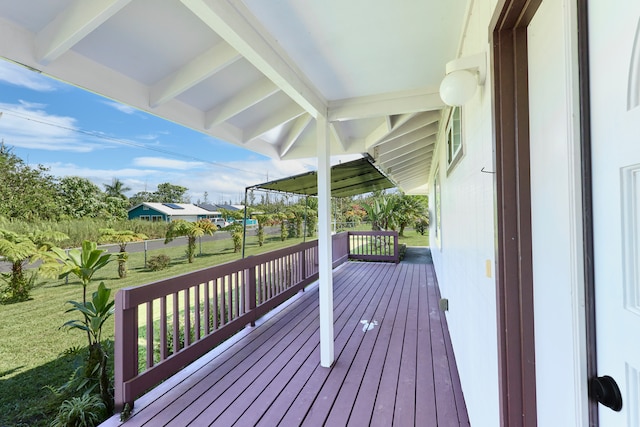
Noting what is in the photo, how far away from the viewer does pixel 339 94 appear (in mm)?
2547

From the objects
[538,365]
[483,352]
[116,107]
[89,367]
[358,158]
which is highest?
[116,107]

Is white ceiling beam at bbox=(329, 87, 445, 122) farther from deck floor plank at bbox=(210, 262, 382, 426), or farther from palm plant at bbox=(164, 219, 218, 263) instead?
palm plant at bbox=(164, 219, 218, 263)

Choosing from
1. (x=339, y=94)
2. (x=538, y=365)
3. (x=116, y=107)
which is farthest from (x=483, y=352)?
(x=116, y=107)

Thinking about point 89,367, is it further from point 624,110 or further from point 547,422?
point 624,110

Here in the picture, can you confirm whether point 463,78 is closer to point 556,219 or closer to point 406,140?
point 556,219

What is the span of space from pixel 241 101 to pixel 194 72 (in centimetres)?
51

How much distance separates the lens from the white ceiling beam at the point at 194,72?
1.73 m

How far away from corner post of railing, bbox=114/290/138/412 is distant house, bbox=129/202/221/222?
7.43 ft

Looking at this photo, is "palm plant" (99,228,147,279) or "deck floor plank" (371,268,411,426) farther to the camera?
"palm plant" (99,228,147,279)

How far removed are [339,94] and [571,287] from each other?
2278 mm

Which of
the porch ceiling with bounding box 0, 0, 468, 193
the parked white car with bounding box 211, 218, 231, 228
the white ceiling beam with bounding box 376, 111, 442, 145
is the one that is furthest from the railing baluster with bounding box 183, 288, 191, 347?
the parked white car with bounding box 211, 218, 231, 228

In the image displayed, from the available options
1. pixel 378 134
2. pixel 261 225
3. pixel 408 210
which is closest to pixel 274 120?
pixel 378 134

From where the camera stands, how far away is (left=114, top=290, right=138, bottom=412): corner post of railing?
6.49ft

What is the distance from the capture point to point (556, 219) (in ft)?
2.75
